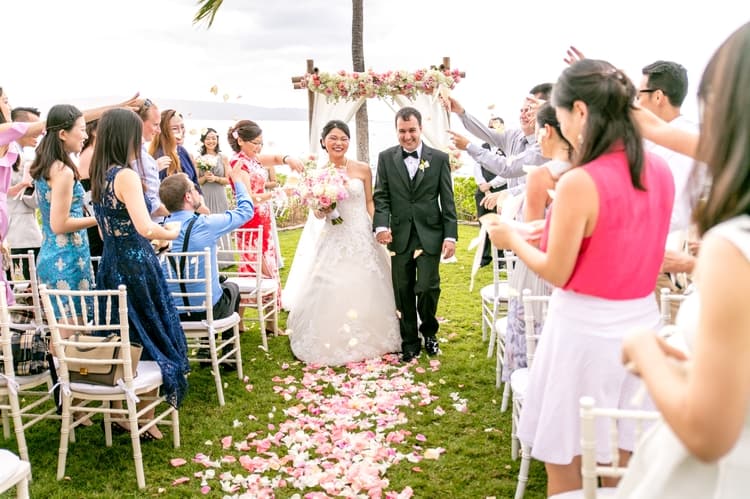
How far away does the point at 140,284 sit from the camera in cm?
387

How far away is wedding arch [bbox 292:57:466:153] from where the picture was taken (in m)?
8.35

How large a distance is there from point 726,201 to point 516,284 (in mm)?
2825

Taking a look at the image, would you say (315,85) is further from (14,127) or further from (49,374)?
(49,374)

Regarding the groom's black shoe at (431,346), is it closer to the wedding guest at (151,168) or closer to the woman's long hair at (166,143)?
the wedding guest at (151,168)

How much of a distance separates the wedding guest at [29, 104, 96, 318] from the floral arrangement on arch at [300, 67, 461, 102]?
4.56 metres

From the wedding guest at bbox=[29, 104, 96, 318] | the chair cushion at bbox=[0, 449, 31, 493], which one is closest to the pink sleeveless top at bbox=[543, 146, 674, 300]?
the chair cushion at bbox=[0, 449, 31, 493]

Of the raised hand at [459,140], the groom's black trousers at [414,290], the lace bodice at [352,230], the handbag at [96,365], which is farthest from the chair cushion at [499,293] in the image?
the handbag at [96,365]

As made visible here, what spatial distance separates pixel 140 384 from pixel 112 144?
1.46m

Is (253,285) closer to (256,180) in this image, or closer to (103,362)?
(256,180)

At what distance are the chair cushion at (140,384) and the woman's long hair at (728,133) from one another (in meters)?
3.29

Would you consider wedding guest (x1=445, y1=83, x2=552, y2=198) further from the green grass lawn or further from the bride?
the green grass lawn

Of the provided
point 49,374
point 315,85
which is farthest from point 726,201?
point 315,85

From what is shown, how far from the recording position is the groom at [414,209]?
548cm

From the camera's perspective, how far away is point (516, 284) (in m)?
3.91
